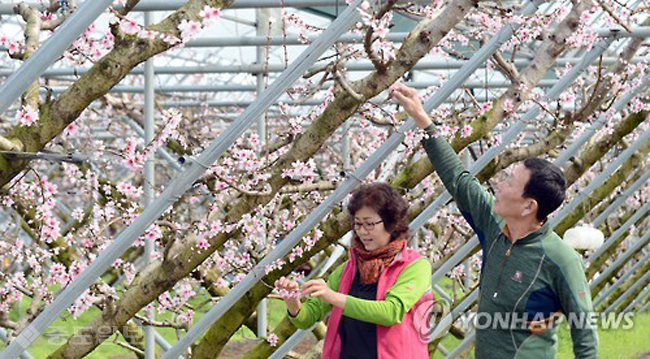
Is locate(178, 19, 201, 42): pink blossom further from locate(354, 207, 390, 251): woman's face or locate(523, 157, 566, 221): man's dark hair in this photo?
locate(523, 157, 566, 221): man's dark hair

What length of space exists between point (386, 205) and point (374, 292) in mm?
293

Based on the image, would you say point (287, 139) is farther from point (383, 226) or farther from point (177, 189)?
point (383, 226)

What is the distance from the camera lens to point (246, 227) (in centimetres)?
493

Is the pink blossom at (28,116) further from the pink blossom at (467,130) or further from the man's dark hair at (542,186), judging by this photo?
the pink blossom at (467,130)

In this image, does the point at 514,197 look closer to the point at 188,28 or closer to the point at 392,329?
the point at 392,329

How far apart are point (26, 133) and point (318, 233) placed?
2.50 meters

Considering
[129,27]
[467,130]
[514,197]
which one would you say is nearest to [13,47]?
[129,27]

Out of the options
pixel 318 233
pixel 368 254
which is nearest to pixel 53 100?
pixel 368 254

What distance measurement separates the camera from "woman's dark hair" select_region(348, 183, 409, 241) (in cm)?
362

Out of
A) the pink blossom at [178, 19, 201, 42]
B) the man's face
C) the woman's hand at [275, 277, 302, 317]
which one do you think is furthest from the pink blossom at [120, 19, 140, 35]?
the man's face

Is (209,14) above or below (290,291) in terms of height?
above

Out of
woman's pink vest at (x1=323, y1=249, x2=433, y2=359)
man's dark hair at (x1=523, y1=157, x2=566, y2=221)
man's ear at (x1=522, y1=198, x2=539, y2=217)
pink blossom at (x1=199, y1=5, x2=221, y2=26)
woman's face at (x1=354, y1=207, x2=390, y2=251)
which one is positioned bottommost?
woman's pink vest at (x1=323, y1=249, x2=433, y2=359)

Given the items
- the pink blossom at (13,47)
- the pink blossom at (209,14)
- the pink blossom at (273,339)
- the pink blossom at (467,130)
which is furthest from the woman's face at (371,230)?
the pink blossom at (273,339)

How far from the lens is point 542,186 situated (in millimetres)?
3396
